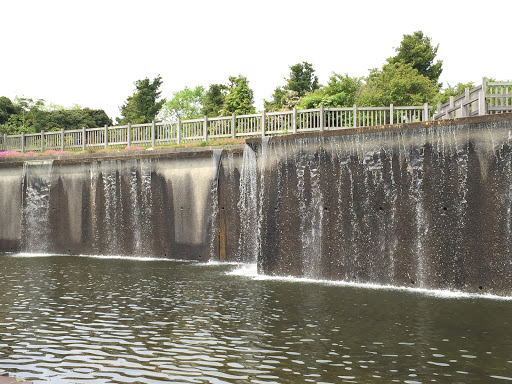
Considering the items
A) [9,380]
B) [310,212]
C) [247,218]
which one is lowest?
[9,380]

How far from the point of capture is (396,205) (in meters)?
15.1

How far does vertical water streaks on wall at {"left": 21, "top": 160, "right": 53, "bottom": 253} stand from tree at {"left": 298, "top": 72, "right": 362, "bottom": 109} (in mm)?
14787

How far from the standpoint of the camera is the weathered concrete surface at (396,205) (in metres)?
13.7

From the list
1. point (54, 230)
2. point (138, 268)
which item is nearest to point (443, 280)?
point (138, 268)

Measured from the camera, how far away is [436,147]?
1450 centimetres

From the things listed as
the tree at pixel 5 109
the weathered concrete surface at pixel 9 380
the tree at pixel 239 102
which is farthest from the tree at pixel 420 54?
the weathered concrete surface at pixel 9 380

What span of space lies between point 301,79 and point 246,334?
2333 inches

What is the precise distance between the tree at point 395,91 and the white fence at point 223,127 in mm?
9875

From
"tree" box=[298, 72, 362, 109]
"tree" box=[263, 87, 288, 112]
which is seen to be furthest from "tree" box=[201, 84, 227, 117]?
"tree" box=[298, 72, 362, 109]

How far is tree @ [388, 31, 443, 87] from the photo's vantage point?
61.5 meters

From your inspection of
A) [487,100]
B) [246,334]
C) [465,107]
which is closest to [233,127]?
[465,107]

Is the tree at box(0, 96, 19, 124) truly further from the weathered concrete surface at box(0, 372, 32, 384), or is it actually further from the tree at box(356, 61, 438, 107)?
the weathered concrete surface at box(0, 372, 32, 384)

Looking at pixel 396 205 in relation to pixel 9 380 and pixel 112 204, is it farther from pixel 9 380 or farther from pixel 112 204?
pixel 112 204

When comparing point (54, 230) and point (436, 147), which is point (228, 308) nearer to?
point (436, 147)
